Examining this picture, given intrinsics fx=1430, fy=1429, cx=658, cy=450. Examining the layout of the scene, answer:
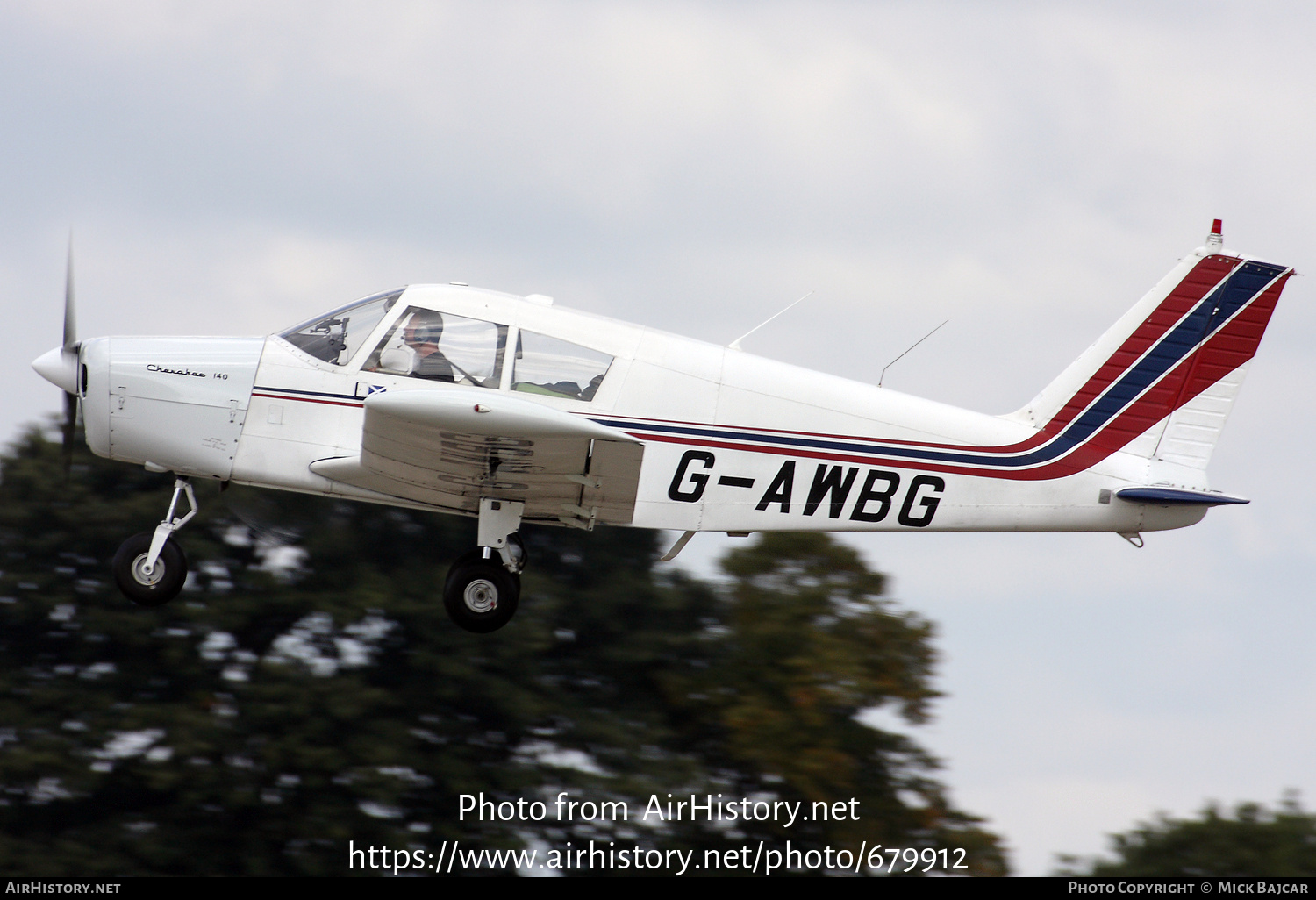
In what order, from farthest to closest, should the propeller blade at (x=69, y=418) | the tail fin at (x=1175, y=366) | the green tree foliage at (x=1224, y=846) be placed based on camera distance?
the green tree foliage at (x=1224, y=846)
the tail fin at (x=1175, y=366)
the propeller blade at (x=69, y=418)

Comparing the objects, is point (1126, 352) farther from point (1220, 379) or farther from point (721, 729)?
point (721, 729)

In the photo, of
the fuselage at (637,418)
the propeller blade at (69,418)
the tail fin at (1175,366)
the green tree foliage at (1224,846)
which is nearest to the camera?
the fuselage at (637,418)

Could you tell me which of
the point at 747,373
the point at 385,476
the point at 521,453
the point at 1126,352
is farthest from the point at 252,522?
the point at 1126,352

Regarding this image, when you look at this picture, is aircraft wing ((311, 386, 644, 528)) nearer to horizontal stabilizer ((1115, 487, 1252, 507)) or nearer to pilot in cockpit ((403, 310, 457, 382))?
pilot in cockpit ((403, 310, 457, 382))

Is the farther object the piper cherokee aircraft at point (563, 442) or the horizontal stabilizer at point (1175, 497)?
the horizontal stabilizer at point (1175, 497)

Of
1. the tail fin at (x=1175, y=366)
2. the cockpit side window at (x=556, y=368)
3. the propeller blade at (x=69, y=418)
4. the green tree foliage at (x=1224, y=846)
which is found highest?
the tail fin at (x=1175, y=366)

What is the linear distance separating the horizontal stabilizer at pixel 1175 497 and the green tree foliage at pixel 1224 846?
948 cm

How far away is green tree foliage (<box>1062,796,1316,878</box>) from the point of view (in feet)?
60.0

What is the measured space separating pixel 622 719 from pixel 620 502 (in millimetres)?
11655

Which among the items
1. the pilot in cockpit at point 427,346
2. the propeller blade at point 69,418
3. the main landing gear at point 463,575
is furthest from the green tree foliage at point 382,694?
the pilot in cockpit at point 427,346

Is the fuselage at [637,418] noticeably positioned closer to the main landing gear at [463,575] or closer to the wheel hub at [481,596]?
the main landing gear at [463,575]

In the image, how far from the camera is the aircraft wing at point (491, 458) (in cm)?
828

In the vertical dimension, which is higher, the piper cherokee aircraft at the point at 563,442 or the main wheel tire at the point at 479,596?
the piper cherokee aircraft at the point at 563,442

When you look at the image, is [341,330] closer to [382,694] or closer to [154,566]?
[154,566]
